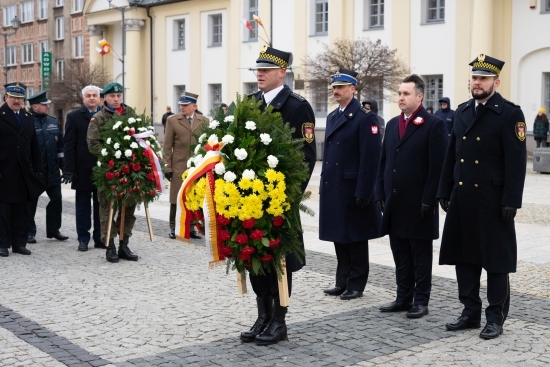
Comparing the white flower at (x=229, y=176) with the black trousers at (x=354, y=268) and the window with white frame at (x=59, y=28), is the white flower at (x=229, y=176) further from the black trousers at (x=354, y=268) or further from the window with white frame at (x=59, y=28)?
the window with white frame at (x=59, y=28)

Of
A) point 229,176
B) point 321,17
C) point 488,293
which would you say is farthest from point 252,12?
point 229,176

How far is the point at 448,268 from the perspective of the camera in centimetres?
958

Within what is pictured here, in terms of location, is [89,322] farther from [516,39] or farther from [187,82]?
[187,82]

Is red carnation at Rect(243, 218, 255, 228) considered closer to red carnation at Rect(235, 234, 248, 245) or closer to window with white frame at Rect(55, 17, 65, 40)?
red carnation at Rect(235, 234, 248, 245)

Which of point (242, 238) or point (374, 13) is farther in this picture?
point (374, 13)

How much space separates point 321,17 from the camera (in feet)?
118

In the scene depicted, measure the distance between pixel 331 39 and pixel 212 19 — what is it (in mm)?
8991

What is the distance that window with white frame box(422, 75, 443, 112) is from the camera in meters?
31.5

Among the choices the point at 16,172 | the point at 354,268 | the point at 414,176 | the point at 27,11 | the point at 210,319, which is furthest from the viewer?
the point at 27,11

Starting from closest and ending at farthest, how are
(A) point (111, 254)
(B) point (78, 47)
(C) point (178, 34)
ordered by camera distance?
(A) point (111, 254) → (C) point (178, 34) → (B) point (78, 47)

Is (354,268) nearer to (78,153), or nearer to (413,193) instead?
(413,193)

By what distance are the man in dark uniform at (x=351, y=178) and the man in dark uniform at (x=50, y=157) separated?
5.14 m

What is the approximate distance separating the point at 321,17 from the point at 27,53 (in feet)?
106

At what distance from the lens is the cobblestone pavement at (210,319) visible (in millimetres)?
6023
